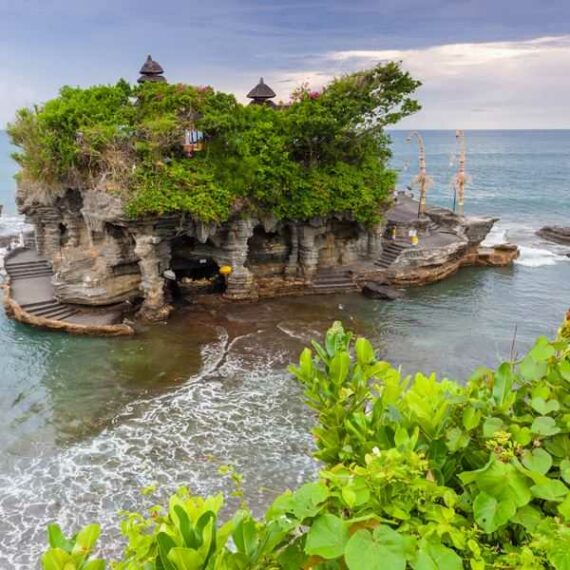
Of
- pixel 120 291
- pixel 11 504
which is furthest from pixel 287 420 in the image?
pixel 120 291

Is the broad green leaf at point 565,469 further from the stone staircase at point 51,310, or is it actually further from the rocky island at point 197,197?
the stone staircase at point 51,310

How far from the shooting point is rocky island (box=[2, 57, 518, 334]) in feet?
70.8

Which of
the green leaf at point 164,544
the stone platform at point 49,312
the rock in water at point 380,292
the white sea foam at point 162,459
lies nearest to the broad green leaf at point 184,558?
the green leaf at point 164,544

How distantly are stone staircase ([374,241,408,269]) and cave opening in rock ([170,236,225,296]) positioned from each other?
27.0ft

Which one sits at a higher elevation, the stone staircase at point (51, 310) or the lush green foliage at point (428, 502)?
the lush green foliage at point (428, 502)

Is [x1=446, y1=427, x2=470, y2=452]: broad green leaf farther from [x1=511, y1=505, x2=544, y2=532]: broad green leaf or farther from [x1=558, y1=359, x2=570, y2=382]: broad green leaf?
[x1=558, y1=359, x2=570, y2=382]: broad green leaf

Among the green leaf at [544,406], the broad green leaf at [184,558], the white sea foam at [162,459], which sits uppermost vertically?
the green leaf at [544,406]

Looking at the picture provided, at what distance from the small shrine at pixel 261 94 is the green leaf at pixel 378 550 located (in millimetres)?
26408

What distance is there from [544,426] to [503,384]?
0.51 m

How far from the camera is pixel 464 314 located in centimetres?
2394

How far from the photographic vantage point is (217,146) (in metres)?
23.1

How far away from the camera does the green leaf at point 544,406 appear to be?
353 cm

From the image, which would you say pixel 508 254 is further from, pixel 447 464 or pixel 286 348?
pixel 447 464

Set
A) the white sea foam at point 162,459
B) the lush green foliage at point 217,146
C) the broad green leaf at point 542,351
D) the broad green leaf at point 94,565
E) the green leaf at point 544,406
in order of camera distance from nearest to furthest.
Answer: the broad green leaf at point 94,565, the green leaf at point 544,406, the broad green leaf at point 542,351, the white sea foam at point 162,459, the lush green foliage at point 217,146
